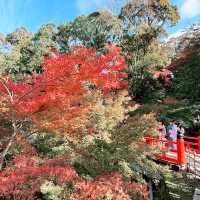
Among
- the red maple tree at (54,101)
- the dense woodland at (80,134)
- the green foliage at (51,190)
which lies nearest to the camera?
the green foliage at (51,190)

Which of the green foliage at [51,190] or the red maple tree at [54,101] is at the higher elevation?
the red maple tree at [54,101]

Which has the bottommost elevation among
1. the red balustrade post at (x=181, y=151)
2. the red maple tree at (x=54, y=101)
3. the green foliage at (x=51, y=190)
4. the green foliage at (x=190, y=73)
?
the green foliage at (x=51, y=190)

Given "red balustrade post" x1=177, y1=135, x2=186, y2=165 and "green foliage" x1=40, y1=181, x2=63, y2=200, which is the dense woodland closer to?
"green foliage" x1=40, y1=181, x2=63, y2=200

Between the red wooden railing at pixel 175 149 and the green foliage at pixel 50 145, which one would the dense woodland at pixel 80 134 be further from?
the red wooden railing at pixel 175 149

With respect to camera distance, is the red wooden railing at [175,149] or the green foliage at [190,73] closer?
the red wooden railing at [175,149]

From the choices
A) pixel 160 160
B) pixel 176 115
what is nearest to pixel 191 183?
pixel 160 160

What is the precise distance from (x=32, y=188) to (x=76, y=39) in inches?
912

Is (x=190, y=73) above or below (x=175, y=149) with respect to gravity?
above

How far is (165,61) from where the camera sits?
96.0ft

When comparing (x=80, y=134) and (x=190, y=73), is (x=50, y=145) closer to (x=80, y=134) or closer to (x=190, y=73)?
(x=80, y=134)

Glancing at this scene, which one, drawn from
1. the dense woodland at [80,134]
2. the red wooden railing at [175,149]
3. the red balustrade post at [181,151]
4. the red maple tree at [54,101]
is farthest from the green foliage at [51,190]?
the red balustrade post at [181,151]

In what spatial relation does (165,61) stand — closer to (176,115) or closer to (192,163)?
(176,115)

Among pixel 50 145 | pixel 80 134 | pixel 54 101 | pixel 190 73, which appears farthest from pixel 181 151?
pixel 190 73

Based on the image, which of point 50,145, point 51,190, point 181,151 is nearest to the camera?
point 51,190
